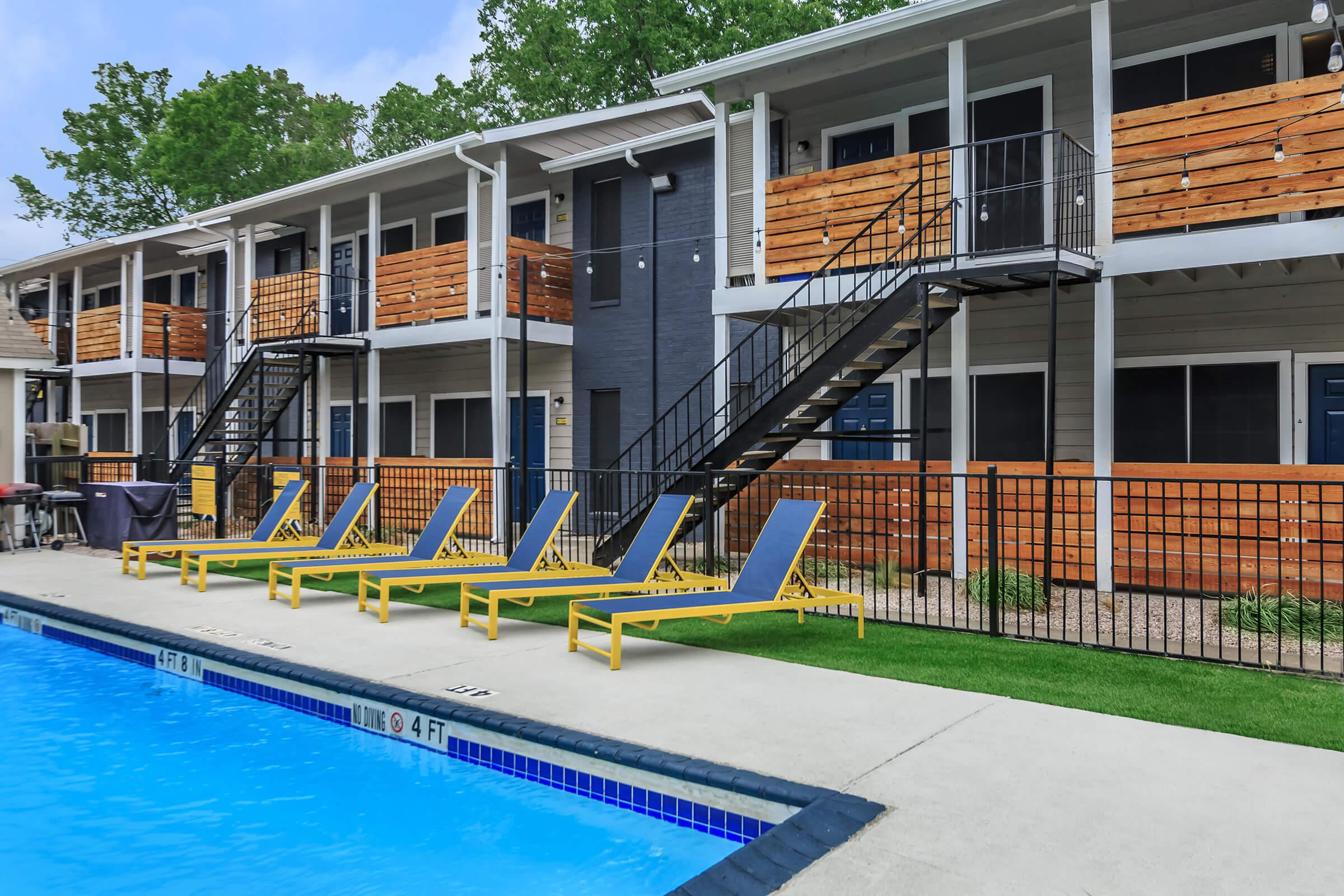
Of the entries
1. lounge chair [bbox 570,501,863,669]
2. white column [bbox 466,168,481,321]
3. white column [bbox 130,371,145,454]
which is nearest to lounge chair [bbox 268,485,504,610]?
lounge chair [bbox 570,501,863,669]

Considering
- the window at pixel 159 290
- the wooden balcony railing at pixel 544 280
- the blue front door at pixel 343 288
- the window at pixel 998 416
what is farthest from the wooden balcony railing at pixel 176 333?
the window at pixel 998 416

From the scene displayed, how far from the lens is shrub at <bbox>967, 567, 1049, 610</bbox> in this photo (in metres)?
8.55

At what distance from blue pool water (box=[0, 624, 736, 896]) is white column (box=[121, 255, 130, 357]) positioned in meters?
19.0

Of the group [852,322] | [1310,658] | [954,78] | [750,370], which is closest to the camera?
[1310,658]

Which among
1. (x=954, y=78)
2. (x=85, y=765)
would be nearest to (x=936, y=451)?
(x=954, y=78)

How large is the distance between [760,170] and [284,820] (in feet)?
31.6

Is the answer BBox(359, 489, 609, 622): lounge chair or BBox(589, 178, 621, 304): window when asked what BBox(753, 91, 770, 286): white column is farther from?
BBox(359, 489, 609, 622): lounge chair

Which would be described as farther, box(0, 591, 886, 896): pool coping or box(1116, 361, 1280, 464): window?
box(1116, 361, 1280, 464): window

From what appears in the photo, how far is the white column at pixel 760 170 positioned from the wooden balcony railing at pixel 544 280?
4411 mm

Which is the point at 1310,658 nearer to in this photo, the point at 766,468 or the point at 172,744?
the point at 766,468

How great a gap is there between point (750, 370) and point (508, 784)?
388 inches

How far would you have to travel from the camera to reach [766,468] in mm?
11648

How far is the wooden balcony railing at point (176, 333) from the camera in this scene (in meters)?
22.4

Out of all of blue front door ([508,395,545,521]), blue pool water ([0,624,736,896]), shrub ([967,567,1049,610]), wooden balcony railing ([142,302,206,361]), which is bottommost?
blue pool water ([0,624,736,896])
